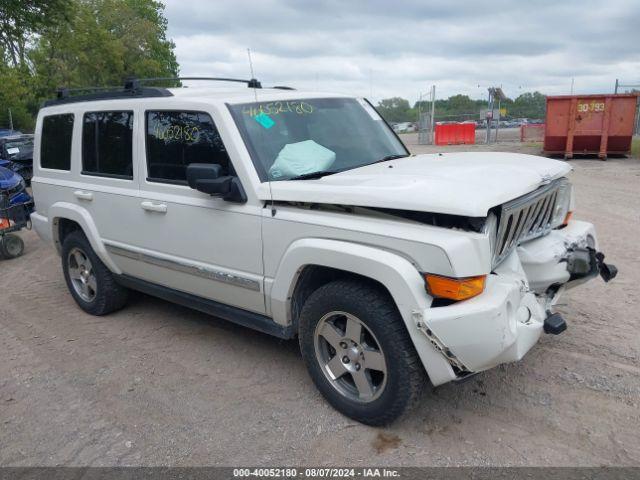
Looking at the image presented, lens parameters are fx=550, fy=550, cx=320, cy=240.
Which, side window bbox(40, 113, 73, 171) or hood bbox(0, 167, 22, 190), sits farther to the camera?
hood bbox(0, 167, 22, 190)

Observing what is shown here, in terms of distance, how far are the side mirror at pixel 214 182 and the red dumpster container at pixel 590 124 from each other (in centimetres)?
1534

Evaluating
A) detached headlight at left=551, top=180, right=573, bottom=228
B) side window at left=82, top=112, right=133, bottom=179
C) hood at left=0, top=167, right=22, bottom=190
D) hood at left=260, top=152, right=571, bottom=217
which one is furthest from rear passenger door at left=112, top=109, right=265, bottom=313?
hood at left=0, top=167, right=22, bottom=190

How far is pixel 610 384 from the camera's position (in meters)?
3.55

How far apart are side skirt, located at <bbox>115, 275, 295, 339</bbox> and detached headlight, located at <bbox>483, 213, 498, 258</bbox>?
1.39 meters

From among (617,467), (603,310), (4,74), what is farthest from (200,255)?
(4,74)

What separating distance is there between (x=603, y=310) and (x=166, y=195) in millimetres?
3709

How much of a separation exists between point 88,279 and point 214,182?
258 cm

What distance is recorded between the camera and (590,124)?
16.4 m

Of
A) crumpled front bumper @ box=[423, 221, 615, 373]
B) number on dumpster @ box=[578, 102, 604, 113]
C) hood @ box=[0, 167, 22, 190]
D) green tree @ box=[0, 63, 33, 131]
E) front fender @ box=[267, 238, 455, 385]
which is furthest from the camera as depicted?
green tree @ box=[0, 63, 33, 131]

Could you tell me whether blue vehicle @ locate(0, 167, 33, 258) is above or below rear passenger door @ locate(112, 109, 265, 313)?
below

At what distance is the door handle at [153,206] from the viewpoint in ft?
13.3

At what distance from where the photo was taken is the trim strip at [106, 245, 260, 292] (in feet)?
12.0

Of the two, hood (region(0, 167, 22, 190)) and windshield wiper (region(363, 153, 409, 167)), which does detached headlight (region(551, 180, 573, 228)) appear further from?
hood (region(0, 167, 22, 190))

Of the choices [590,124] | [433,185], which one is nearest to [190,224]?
[433,185]
